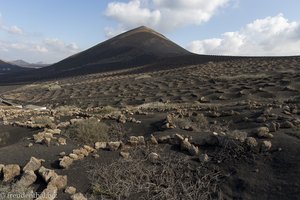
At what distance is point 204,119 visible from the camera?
12.2 metres

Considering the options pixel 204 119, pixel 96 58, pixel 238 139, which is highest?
pixel 238 139

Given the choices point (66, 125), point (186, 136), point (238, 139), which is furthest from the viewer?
point (66, 125)

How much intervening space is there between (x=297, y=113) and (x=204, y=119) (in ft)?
8.14

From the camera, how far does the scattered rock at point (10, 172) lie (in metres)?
7.22

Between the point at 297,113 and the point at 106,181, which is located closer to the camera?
the point at 106,181

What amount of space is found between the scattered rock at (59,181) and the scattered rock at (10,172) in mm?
810

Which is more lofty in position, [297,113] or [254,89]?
[297,113]

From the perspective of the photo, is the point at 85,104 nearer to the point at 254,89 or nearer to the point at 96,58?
the point at 254,89

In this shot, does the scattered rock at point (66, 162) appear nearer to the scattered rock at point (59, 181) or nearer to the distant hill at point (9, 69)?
the scattered rock at point (59, 181)

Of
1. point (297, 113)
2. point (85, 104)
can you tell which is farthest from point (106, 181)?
point (85, 104)

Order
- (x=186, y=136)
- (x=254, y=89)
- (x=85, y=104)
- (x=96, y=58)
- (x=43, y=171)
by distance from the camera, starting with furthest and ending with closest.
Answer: (x=96, y=58), (x=85, y=104), (x=254, y=89), (x=186, y=136), (x=43, y=171)

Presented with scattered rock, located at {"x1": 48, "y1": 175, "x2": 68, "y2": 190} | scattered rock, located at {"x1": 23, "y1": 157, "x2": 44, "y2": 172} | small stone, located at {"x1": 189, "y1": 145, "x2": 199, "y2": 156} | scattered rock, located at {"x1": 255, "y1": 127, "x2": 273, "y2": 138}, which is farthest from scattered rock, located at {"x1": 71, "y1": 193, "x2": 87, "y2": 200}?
scattered rock, located at {"x1": 255, "y1": 127, "x2": 273, "y2": 138}

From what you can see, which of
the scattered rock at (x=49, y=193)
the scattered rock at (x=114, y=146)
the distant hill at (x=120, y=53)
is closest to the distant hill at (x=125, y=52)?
the distant hill at (x=120, y=53)

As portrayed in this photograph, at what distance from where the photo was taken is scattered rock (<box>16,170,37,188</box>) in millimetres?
6891
